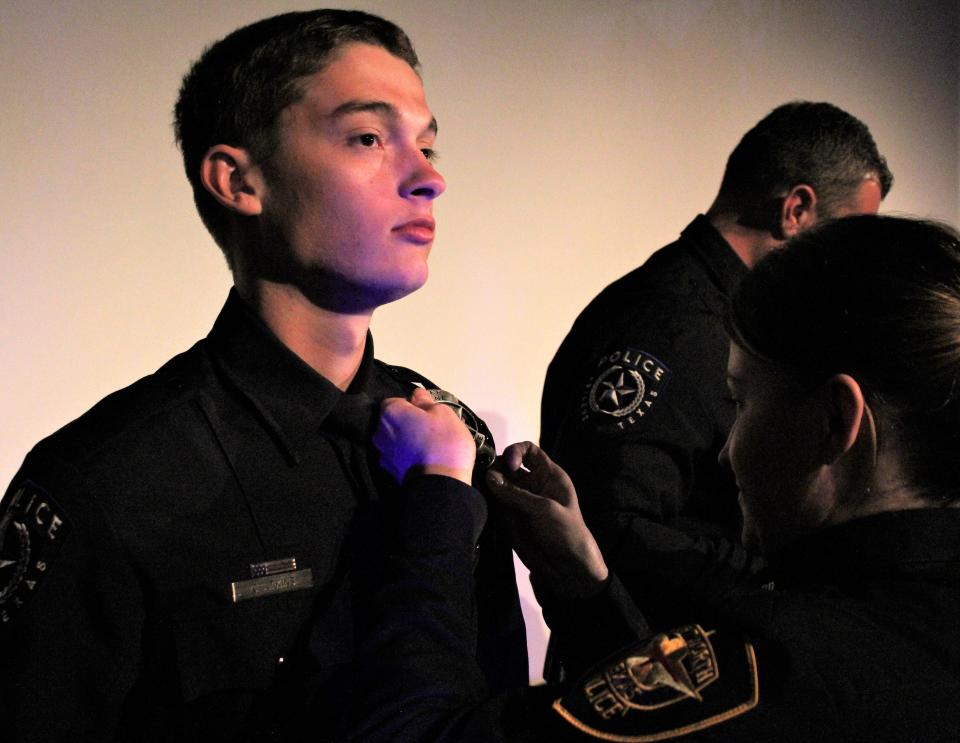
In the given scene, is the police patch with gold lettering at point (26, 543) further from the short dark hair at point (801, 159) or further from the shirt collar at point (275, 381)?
the short dark hair at point (801, 159)

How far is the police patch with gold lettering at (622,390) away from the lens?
5.51ft

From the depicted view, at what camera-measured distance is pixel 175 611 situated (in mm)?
975

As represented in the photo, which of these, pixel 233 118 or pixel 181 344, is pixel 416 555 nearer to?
pixel 233 118

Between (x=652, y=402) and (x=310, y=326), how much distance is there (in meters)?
0.73

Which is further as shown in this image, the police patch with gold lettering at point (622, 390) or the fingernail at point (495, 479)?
the police patch with gold lettering at point (622, 390)

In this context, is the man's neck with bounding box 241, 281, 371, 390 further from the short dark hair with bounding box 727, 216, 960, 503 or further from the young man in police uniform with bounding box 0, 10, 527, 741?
the short dark hair with bounding box 727, 216, 960, 503

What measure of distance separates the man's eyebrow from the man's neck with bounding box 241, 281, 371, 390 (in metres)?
0.19

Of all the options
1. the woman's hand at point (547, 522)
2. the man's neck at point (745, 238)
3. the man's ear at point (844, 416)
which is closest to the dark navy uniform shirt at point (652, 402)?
the man's neck at point (745, 238)

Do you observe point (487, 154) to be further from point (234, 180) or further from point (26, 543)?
point (26, 543)

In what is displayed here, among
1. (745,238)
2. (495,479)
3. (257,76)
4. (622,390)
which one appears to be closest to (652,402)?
(622,390)

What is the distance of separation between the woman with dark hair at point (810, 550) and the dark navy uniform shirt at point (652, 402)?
0.64 m

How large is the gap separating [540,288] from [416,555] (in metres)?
1.99

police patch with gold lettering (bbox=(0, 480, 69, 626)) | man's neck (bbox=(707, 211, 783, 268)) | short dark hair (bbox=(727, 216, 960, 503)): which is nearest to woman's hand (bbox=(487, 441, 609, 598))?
short dark hair (bbox=(727, 216, 960, 503))

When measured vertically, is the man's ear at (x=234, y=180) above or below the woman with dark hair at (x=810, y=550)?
above
